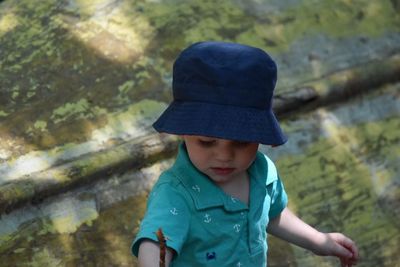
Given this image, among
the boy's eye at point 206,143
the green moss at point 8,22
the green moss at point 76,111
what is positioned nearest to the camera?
the boy's eye at point 206,143

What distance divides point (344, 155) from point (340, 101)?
0.29 m

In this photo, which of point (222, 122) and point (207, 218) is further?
point (207, 218)

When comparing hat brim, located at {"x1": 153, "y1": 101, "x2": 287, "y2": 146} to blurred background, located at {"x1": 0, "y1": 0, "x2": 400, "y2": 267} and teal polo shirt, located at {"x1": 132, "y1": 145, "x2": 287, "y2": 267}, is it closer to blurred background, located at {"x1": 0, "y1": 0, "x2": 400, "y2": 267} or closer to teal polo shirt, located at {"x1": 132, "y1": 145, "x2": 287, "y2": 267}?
teal polo shirt, located at {"x1": 132, "y1": 145, "x2": 287, "y2": 267}

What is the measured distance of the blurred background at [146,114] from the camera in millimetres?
3100

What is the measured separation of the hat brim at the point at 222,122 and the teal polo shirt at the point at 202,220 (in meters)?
0.17

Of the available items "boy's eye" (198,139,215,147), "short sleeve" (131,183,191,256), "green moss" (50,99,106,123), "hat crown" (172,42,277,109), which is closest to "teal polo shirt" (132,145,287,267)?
"short sleeve" (131,183,191,256)

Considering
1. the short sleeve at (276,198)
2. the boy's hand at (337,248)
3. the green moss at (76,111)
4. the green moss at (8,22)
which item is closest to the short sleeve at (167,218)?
the short sleeve at (276,198)

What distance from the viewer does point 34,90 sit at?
3521 mm

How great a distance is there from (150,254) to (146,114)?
1365 millimetres

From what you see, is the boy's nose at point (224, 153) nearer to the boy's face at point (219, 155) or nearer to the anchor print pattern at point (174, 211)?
the boy's face at point (219, 155)

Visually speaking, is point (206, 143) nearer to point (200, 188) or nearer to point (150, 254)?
point (200, 188)

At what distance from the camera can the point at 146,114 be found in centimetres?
348

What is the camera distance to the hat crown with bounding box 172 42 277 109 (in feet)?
7.27

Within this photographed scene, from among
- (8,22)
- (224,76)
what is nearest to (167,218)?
(224,76)
